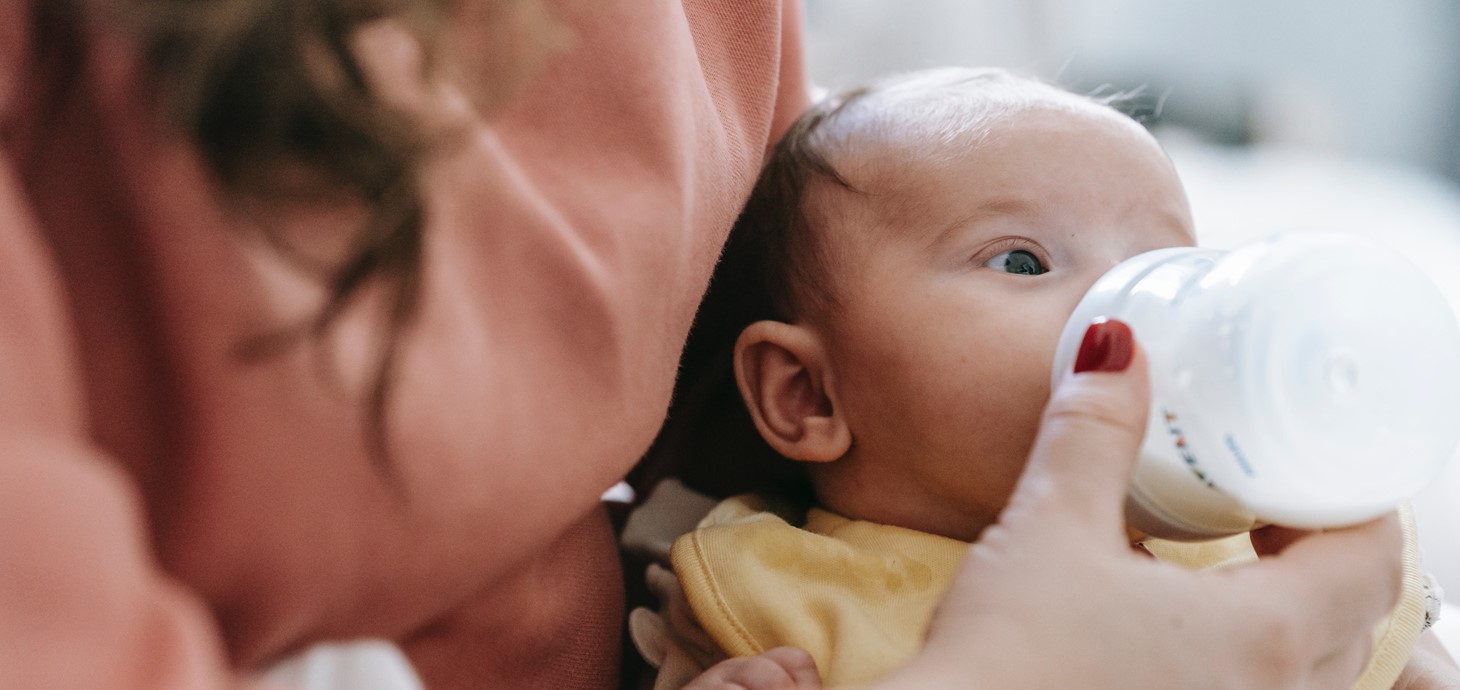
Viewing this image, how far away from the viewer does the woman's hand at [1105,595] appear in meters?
0.58

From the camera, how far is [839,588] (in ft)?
2.66

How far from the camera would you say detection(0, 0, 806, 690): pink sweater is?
0.43 m

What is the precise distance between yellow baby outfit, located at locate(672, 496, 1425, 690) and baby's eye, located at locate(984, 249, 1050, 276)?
0.66 feet

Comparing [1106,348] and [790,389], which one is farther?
[790,389]

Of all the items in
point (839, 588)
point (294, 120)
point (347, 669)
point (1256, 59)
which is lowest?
point (1256, 59)

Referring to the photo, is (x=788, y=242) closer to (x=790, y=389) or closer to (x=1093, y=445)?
(x=790, y=389)

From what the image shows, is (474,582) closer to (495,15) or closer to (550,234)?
(550,234)

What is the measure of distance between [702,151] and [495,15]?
18 centimetres

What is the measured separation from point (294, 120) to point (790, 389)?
51 cm

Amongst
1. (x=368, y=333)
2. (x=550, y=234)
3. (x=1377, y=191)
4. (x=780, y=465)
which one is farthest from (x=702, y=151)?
(x=1377, y=191)

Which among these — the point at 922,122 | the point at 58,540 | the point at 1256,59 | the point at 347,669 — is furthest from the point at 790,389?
the point at 1256,59

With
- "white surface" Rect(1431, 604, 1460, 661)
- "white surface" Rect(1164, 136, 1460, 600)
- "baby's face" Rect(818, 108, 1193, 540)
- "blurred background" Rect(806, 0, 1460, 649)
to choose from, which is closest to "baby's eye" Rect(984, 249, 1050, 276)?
"baby's face" Rect(818, 108, 1193, 540)

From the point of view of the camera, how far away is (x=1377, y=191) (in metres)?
2.00

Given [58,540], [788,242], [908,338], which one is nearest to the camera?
[58,540]
